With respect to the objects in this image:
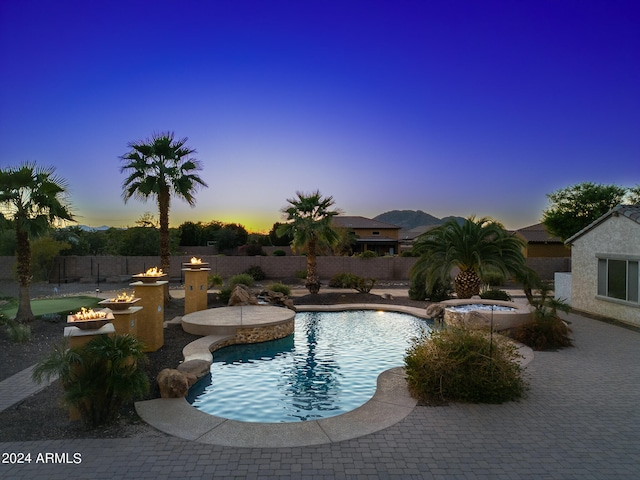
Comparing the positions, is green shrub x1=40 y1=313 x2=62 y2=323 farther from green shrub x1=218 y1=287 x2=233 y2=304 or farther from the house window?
the house window

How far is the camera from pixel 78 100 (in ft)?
49.8

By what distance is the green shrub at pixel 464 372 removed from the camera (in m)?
6.37

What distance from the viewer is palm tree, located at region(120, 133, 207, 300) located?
1532 cm

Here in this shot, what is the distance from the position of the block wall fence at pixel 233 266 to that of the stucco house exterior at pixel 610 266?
1272cm

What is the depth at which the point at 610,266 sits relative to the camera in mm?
13578

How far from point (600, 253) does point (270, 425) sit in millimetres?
13485

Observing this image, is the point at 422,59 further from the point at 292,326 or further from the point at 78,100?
the point at 78,100

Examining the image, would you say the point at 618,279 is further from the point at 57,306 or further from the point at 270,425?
the point at 57,306

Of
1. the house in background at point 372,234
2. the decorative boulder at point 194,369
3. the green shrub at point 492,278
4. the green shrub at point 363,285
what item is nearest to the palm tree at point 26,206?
the decorative boulder at point 194,369

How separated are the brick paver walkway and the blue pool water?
1.59 metres

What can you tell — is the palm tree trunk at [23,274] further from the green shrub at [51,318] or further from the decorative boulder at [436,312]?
the decorative boulder at [436,312]

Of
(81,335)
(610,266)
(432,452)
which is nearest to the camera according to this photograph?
(432,452)

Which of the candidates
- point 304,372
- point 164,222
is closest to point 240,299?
point 164,222

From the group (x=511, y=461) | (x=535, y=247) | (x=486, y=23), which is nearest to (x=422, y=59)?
(x=486, y=23)
